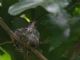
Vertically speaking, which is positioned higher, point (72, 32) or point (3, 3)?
point (3, 3)

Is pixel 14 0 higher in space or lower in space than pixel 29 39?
higher

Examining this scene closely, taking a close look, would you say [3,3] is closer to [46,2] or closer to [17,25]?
[17,25]

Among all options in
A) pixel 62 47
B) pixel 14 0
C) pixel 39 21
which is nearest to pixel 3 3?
pixel 14 0

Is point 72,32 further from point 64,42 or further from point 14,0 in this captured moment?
point 14,0

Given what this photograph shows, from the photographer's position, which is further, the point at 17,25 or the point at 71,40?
the point at 17,25

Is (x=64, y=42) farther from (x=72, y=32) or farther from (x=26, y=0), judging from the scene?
(x=26, y=0)

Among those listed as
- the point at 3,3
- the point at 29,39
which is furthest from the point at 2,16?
the point at 29,39

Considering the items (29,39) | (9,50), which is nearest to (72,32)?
(29,39)

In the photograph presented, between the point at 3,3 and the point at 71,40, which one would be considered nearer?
the point at 71,40
